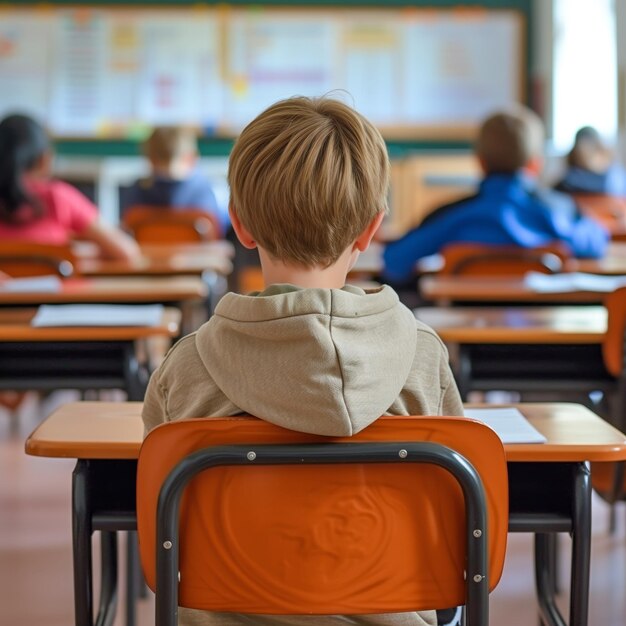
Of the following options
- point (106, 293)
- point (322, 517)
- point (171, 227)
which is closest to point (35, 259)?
point (106, 293)

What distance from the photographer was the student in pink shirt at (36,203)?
3.83 m

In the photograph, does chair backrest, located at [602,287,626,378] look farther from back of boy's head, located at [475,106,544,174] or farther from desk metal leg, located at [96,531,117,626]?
back of boy's head, located at [475,106,544,174]

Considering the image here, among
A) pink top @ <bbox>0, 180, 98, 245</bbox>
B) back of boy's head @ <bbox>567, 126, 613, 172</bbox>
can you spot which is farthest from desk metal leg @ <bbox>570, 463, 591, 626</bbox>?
back of boy's head @ <bbox>567, 126, 613, 172</bbox>

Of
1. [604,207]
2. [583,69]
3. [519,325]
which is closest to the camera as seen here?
[519,325]

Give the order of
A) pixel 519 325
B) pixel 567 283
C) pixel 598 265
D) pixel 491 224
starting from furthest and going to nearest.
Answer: pixel 491 224
pixel 598 265
pixel 567 283
pixel 519 325

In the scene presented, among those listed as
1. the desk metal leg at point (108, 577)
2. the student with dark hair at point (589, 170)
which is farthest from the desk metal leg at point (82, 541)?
the student with dark hair at point (589, 170)

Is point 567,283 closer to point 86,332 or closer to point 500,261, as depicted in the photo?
point 500,261

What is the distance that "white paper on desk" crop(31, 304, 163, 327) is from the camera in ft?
7.36

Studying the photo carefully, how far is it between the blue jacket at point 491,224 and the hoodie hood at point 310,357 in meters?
2.38

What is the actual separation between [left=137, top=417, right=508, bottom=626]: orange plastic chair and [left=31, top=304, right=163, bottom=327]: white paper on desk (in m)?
1.07

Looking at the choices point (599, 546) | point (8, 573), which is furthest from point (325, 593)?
point (599, 546)

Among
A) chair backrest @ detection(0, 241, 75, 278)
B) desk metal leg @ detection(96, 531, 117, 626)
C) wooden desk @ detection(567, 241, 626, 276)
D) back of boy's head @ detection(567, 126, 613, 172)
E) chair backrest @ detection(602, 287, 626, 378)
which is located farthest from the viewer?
back of boy's head @ detection(567, 126, 613, 172)

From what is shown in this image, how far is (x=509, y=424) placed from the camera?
152 cm

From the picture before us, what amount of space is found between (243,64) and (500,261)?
21.5 feet
